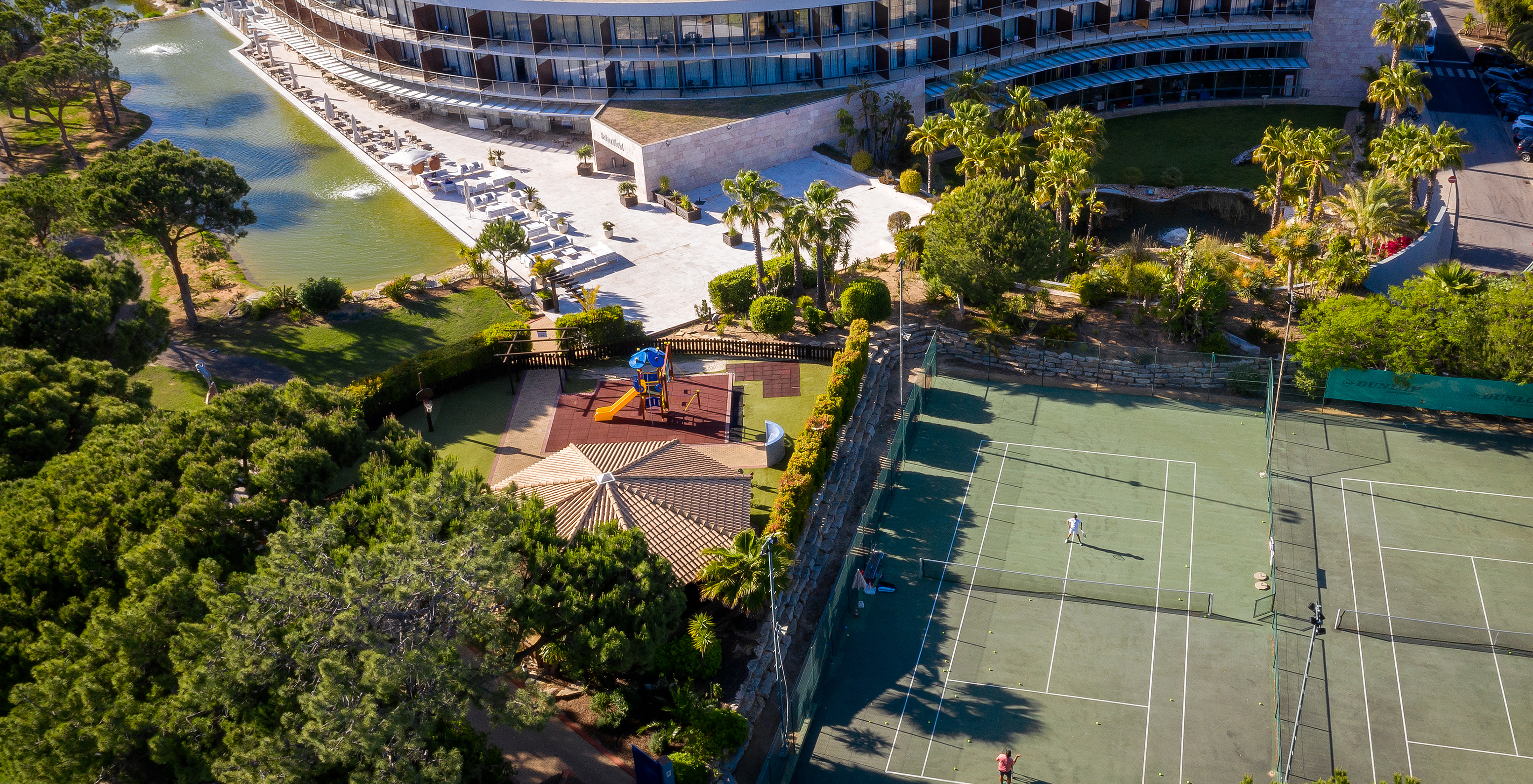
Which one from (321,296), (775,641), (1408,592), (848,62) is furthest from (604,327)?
(1408,592)

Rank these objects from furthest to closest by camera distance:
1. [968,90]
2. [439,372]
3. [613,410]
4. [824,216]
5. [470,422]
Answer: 1. [968,90]
2. [824,216]
3. [439,372]
4. [470,422]
5. [613,410]

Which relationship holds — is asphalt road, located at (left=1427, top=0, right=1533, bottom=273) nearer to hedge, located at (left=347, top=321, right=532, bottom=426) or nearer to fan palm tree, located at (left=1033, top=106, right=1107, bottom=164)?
fan palm tree, located at (left=1033, top=106, right=1107, bottom=164)

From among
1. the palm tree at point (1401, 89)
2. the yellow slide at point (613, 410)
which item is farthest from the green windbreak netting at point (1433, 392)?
the yellow slide at point (613, 410)

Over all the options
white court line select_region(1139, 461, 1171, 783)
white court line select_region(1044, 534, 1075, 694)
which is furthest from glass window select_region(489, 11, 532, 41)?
white court line select_region(1044, 534, 1075, 694)

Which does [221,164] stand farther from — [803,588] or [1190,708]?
[1190,708]

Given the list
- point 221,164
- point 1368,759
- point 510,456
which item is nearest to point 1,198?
point 221,164

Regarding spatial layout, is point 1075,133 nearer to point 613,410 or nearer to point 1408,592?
point 613,410
